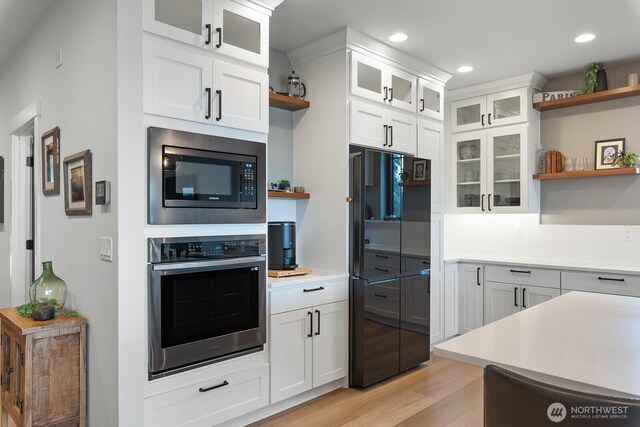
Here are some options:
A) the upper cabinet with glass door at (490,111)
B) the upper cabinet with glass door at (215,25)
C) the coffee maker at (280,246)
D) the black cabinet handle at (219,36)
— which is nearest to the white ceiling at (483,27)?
the upper cabinet with glass door at (215,25)

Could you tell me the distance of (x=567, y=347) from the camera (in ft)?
4.53

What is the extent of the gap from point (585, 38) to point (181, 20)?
10.2 feet

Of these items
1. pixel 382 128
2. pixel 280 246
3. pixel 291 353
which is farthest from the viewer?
pixel 382 128

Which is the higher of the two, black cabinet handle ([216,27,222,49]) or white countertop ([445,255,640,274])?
black cabinet handle ([216,27,222,49])

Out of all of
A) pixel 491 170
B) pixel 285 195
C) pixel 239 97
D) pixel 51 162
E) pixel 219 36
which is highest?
pixel 219 36

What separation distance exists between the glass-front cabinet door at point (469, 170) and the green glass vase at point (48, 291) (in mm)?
3886

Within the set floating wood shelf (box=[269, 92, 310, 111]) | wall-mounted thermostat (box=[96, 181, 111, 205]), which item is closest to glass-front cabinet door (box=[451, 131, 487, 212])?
floating wood shelf (box=[269, 92, 310, 111])

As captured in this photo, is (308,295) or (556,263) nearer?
(308,295)

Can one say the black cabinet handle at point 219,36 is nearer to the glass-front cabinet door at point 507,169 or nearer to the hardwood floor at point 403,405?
the hardwood floor at point 403,405

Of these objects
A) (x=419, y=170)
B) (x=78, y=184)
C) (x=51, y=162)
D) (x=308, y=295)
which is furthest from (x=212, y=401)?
(x=419, y=170)

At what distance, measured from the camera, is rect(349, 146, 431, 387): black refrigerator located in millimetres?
3211

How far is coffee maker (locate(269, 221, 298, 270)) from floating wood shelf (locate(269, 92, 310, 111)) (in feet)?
3.04

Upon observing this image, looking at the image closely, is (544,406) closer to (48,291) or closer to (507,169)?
(48,291)

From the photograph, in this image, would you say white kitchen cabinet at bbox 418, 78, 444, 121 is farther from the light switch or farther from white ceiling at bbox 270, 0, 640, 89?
the light switch
